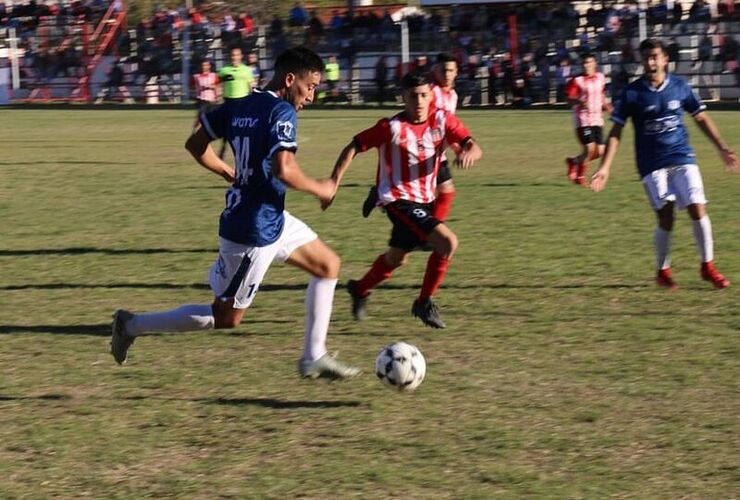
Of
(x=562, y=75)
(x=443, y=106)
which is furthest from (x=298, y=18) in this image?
(x=443, y=106)

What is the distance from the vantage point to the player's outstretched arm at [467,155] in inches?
300

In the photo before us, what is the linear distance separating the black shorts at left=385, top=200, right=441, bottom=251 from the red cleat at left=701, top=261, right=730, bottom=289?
7.54 ft

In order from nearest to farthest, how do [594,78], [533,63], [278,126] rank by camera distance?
[278,126] < [594,78] < [533,63]

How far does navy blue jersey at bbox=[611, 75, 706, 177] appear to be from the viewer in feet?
29.3

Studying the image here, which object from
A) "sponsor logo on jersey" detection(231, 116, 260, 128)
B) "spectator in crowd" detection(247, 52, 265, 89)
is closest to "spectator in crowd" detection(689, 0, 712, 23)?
"spectator in crowd" detection(247, 52, 265, 89)

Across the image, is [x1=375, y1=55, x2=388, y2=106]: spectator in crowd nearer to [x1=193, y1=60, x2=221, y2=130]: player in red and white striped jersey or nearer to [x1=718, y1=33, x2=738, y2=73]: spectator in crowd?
[x1=718, y1=33, x2=738, y2=73]: spectator in crowd

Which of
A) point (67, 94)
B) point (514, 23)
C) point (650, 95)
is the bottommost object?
point (67, 94)

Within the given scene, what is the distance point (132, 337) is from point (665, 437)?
2.93m

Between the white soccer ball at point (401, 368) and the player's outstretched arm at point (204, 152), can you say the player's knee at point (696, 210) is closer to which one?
the white soccer ball at point (401, 368)

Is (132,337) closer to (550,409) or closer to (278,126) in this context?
(278,126)

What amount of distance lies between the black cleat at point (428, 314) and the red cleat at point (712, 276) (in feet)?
7.47

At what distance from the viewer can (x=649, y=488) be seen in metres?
4.84

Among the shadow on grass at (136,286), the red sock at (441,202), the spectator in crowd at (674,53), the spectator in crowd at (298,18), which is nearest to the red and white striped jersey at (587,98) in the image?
the red sock at (441,202)

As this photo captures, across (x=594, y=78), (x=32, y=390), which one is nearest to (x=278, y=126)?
(x=32, y=390)
